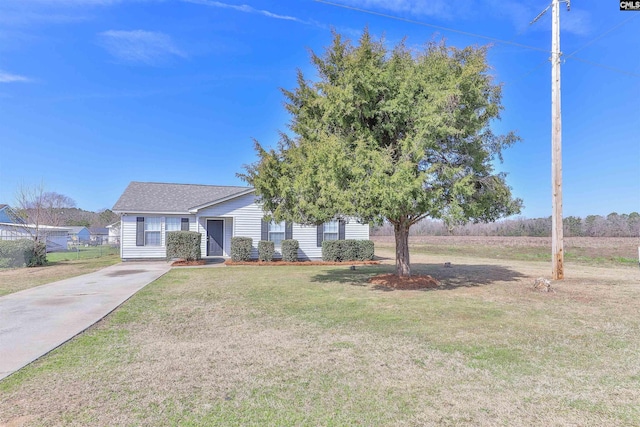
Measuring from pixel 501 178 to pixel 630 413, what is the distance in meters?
7.49

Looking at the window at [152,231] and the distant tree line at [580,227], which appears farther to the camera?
the distant tree line at [580,227]

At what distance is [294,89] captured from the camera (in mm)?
9961

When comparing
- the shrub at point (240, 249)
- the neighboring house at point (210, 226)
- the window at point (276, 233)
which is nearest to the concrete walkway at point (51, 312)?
the shrub at point (240, 249)

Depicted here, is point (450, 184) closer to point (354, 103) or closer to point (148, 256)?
point (354, 103)

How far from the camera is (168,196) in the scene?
62.2 ft

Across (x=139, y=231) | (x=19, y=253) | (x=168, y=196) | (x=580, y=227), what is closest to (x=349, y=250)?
(x=168, y=196)

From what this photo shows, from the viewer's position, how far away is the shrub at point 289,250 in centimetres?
1669

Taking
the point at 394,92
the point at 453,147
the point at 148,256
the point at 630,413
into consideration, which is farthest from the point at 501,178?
the point at 148,256

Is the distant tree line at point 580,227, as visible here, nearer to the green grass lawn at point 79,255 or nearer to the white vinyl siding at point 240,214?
the white vinyl siding at point 240,214

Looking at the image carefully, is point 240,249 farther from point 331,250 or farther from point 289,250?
point 331,250

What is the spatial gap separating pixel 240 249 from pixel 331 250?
4442 millimetres

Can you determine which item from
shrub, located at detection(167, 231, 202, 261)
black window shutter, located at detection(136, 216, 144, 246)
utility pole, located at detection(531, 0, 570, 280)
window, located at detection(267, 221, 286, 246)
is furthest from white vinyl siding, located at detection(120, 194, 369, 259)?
utility pole, located at detection(531, 0, 570, 280)

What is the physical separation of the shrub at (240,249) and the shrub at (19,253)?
8.88 m

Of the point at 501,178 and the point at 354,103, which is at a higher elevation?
the point at 354,103
